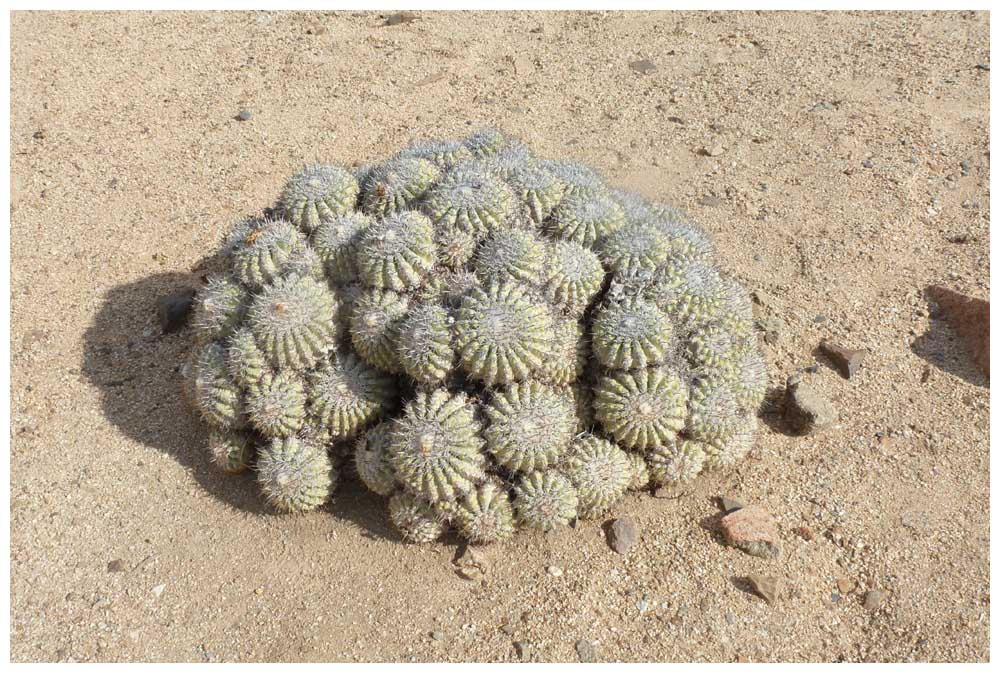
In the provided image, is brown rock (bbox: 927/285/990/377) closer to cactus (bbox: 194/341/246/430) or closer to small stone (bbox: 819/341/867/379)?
small stone (bbox: 819/341/867/379)

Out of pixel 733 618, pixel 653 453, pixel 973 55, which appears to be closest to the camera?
pixel 733 618

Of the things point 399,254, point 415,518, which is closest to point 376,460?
point 415,518

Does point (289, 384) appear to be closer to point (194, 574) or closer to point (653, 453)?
point (194, 574)

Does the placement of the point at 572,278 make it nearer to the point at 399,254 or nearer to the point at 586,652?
the point at 399,254

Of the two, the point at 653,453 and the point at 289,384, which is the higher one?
the point at 289,384

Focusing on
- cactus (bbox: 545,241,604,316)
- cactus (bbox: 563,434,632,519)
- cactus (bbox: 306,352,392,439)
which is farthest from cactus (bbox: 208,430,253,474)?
cactus (bbox: 545,241,604,316)

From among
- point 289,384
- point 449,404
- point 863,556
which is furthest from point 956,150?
point 289,384

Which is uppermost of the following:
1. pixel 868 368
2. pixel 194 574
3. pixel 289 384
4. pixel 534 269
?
pixel 534 269
